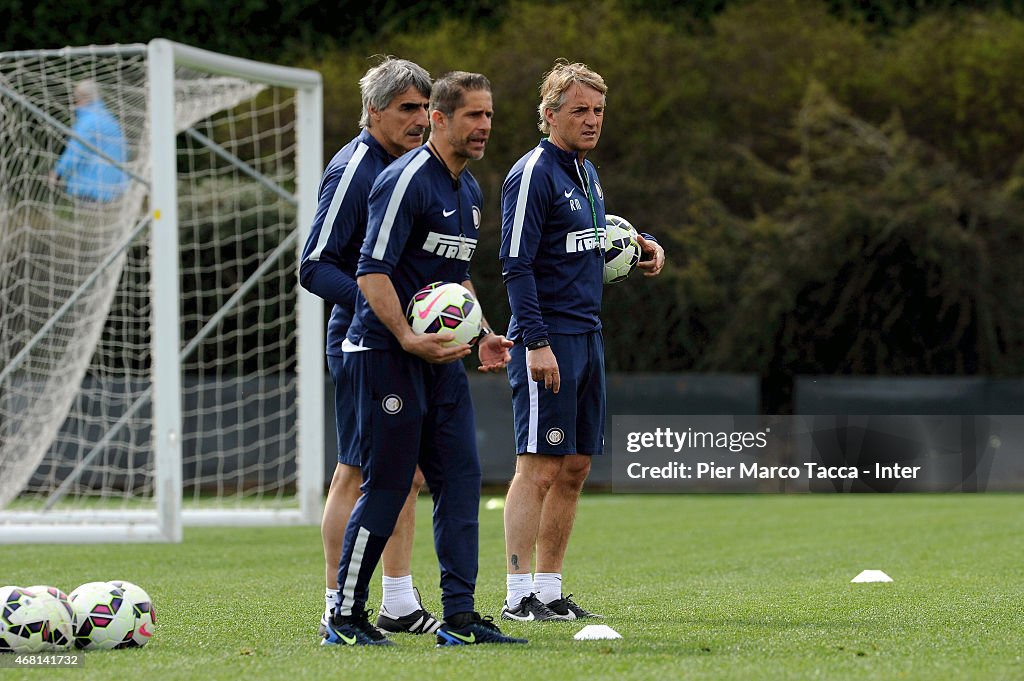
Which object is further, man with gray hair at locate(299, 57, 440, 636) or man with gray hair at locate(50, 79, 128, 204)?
man with gray hair at locate(50, 79, 128, 204)

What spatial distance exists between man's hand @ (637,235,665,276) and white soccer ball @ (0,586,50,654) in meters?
2.78

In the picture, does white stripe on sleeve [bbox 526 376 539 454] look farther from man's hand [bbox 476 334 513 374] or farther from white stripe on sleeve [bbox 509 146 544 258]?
man's hand [bbox 476 334 513 374]

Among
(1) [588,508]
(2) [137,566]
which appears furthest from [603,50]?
(2) [137,566]

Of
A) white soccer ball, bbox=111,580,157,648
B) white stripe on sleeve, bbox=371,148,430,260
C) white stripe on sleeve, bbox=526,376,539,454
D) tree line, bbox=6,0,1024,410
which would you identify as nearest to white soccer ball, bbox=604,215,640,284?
white stripe on sleeve, bbox=526,376,539,454

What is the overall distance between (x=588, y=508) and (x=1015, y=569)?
18.8 feet

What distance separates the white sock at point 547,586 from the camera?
5.95 meters

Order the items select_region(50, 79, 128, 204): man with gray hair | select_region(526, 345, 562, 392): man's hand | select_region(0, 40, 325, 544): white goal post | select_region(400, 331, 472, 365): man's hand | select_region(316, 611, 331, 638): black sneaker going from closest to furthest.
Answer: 1. select_region(400, 331, 472, 365): man's hand
2. select_region(316, 611, 331, 638): black sneaker
3. select_region(526, 345, 562, 392): man's hand
4. select_region(0, 40, 325, 544): white goal post
5. select_region(50, 79, 128, 204): man with gray hair

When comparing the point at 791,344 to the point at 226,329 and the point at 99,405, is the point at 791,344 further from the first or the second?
the point at 99,405

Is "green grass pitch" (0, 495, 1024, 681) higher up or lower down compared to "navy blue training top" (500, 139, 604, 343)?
lower down

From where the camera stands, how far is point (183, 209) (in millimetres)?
15148

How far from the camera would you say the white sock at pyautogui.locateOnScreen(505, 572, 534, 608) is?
19.1 ft

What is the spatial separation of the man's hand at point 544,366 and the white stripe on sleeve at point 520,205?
397 millimetres

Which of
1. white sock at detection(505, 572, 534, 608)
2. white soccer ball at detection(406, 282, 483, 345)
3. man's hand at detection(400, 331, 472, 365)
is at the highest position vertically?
white soccer ball at detection(406, 282, 483, 345)

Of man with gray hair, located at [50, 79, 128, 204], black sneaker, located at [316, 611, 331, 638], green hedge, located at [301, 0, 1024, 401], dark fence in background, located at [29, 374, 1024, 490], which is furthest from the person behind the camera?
green hedge, located at [301, 0, 1024, 401]
